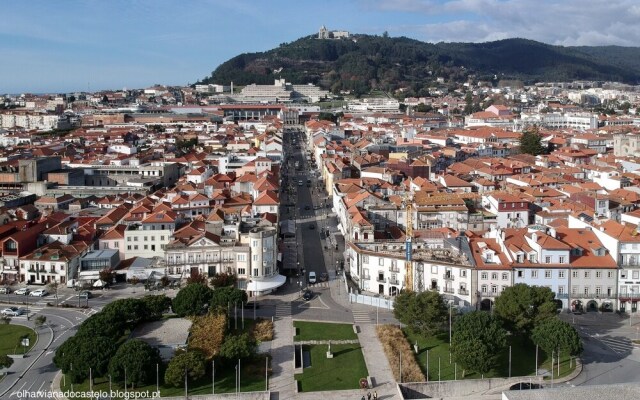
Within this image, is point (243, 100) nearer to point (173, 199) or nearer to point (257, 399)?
point (173, 199)

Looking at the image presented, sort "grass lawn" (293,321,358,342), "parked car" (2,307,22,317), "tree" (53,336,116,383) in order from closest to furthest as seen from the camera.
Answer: "tree" (53,336,116,383), "grass lawn" (293,321,358,342), "parked car" (2,307,22,317)

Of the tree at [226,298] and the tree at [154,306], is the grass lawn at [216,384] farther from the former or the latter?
the tree at [154,306]

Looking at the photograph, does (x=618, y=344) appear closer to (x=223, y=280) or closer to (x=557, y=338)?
(x=557, y=338)

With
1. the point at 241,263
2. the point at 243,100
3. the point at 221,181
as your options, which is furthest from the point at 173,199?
the point at 243,100

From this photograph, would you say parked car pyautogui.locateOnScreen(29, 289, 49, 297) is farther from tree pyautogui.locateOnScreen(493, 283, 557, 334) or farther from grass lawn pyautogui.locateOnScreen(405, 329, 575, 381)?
tree pyautogui.locateOnScreen(493, 283, 557, 334)

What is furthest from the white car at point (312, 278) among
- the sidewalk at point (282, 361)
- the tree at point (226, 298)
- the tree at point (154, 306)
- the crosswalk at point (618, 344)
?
the crosswalk at point (618, 344)

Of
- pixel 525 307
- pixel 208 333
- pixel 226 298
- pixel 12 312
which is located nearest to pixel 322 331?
pixel 226 298

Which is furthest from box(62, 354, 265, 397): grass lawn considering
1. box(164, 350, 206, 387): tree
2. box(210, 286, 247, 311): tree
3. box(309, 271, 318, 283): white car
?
box(309, 271, 318, 283): white car
